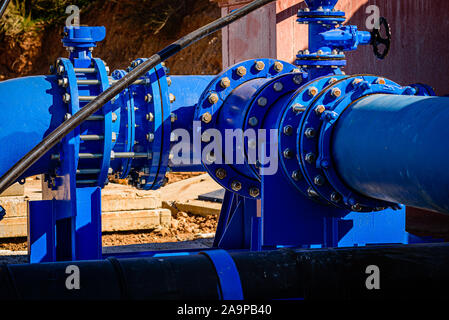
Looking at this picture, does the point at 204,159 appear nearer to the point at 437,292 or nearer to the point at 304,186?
the point at 304,186

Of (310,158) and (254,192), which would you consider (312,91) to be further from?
(254,192)

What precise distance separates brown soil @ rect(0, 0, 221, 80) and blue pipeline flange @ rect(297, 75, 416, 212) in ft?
32.2

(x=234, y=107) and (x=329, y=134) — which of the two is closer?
(x=329, y=134)

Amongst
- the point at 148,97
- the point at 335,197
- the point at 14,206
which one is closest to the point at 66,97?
the point at 148,97

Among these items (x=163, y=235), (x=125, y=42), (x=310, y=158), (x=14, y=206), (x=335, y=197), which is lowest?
(x=163, y=235)

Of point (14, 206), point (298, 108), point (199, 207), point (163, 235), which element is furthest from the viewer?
point (199, 207)

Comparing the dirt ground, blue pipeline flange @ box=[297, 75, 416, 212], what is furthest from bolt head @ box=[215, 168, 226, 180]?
the dirt ground

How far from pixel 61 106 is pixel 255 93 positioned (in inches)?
38.6

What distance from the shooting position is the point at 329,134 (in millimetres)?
3379

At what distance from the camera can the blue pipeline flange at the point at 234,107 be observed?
3.98 metres

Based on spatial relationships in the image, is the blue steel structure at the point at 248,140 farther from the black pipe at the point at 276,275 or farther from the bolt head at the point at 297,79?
the black pipe at the point at 276,275

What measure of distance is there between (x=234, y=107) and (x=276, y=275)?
190cm

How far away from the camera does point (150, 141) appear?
3945mm

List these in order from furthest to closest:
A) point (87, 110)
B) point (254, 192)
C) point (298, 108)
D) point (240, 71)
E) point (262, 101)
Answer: point (254, 192)
point (240, 71)
point (262, 101)
point (298, 108)
point (87, 110)
